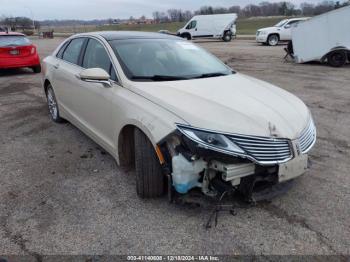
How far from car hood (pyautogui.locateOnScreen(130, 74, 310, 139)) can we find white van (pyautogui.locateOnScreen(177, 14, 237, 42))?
2694 centimetres

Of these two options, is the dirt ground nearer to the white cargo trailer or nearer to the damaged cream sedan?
the damaged cream sedan

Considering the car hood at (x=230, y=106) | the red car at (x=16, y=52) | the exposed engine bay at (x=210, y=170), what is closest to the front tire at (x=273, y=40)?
the red car at (x=16, y=52)

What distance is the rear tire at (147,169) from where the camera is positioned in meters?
3.19

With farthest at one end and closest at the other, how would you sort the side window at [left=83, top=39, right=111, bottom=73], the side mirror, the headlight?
the side window at [left=83, top=39, right=111, bottom=73]
the side mirror
the headlight

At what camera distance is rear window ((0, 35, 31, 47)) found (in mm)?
11234

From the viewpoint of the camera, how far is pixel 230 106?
3119mm

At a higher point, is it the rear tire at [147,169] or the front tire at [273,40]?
the front tire at [273,40]

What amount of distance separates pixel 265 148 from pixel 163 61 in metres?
1.77

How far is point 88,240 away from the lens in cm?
289

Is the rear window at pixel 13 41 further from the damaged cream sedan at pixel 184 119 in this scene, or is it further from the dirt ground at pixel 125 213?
the damaged cream sedan at pixel 184 119

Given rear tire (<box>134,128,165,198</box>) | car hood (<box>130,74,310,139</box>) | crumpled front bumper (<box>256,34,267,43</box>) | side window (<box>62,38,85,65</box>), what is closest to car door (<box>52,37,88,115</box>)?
side window (<box>62,38,85,65</box>)

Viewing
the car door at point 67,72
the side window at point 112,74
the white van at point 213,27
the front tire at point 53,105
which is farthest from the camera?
the white van at point 213,27

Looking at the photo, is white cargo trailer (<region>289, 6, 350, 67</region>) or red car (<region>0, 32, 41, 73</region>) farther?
white cargo trailer (<region>289, 6, 350, 67</region>)

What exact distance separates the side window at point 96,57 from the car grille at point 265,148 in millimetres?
1863
